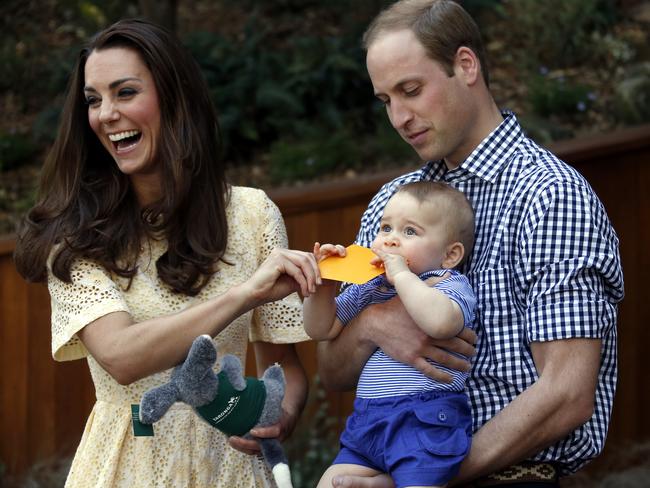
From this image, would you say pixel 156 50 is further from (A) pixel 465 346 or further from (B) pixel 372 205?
(A) pixel 465 346

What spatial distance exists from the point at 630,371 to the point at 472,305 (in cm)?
380

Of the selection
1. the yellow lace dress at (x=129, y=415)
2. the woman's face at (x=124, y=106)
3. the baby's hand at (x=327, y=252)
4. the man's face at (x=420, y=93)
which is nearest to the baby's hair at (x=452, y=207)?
the man's face at (x=420, y=93)

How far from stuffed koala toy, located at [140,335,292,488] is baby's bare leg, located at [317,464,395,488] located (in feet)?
0.40

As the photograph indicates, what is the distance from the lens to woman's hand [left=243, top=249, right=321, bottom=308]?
3.03 meters

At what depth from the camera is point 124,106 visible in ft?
11.2

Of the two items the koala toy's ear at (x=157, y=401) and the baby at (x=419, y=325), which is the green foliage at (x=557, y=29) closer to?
the baby at (x=419, y=325)

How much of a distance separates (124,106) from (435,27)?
3.12 feet

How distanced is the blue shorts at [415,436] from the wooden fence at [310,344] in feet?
10.4

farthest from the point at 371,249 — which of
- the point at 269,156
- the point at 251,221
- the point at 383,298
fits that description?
the point at 269,156

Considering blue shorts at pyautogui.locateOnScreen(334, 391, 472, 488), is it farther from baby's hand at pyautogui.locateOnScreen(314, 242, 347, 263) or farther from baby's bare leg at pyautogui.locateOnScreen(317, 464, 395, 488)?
baby's hand at pyautogui.locateOnScreen(314, 242, 347, 263)

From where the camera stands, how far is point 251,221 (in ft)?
11.8

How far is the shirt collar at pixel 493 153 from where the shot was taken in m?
3.06

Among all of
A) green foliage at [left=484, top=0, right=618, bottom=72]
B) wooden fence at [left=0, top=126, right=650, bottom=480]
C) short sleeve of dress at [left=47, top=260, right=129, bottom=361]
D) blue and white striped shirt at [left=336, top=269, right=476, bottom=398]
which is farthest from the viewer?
green foliage at [left=484, top=0, right=618, bottom=72]

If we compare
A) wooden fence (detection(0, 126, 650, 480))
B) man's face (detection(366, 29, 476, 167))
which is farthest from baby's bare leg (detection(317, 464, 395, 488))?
wooden fence (detection(0, 126, 650, 480))
